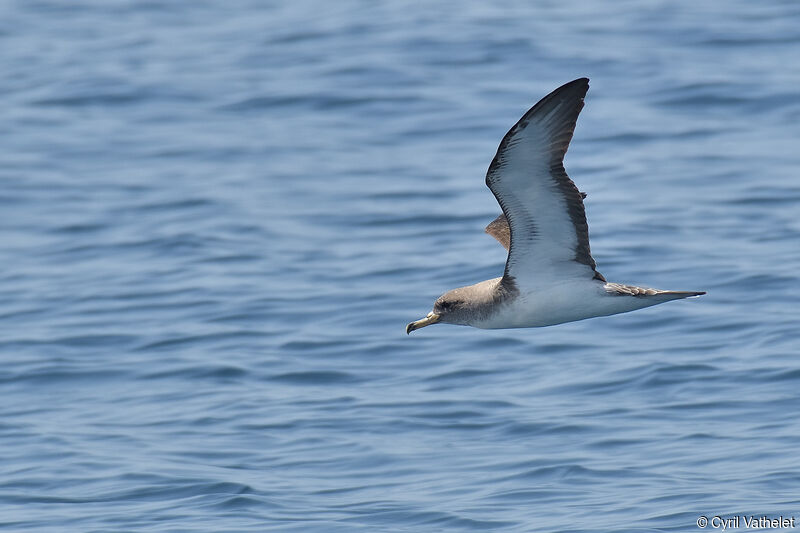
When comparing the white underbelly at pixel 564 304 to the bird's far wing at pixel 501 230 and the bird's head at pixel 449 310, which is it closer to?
the bird's head at pixel 449 310

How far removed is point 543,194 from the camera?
9.16 metres

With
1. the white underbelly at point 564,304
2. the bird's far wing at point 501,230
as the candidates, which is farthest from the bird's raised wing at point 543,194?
the bird's far wing at point 501,230

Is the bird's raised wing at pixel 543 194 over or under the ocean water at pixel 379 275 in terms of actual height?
over

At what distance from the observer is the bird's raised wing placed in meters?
8.53

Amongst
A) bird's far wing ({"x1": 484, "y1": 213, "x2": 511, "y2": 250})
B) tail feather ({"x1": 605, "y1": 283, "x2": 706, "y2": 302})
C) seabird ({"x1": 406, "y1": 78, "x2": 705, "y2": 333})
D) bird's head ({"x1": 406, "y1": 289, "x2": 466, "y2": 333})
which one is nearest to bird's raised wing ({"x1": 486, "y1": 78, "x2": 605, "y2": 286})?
seabird ({"x1": 406, "y1": 78, "x2": 705, "y2": 333})

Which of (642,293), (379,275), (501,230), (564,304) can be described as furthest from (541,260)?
(379,275)

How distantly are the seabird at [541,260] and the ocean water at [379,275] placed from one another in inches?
59.3

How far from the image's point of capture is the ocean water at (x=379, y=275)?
10773 mm

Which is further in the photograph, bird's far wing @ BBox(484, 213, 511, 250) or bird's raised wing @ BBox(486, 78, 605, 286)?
bird's far wing @ BBox(484, 213, 511, 250)

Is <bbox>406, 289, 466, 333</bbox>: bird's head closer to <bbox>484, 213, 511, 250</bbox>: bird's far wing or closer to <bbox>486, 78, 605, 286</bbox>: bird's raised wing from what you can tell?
<bbox>486, 78, 605, 286</bbox>: bird's raised wing

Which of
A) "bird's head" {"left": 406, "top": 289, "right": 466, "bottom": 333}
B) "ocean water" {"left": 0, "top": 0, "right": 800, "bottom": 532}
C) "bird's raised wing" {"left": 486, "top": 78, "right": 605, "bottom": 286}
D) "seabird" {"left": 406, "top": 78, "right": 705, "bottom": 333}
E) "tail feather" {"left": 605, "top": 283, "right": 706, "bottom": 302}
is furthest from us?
"ocean water" {"left": 0, "top": 0, "right": 800, "bottom": 532}

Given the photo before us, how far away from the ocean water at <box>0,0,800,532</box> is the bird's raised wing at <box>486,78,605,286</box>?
71.0 inches

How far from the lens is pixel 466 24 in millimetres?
23797

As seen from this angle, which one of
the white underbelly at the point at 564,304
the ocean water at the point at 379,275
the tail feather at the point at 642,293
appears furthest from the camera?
the ocean water at the point at 379,275
